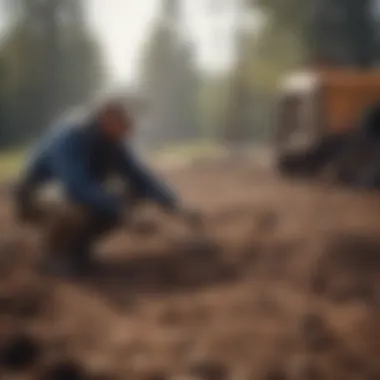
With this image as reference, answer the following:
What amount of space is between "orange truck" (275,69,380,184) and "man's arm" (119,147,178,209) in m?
0.16

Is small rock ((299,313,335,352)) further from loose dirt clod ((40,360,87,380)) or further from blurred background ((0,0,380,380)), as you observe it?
loose dirt clod ((40,360,87,380))

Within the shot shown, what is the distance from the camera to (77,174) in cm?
98

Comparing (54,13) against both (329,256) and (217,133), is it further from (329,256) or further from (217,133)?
(329,256)

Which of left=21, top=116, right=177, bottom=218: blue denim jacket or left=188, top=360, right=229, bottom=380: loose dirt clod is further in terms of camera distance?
left=21, top=116, right=177, bottom=218: blue denim jacket

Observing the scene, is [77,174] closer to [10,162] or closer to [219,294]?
[10,162]

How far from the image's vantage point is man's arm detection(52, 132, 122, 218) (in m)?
0.97

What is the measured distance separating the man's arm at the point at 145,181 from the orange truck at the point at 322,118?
162mm

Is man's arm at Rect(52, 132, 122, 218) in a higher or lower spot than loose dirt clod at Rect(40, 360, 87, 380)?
higher

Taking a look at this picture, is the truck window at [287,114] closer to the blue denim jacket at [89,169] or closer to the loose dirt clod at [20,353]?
the blue denim jacket at [89,169]

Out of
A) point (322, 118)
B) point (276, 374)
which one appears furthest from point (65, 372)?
point (322, 118)

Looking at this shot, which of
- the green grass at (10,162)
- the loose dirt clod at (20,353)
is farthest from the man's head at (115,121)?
the loose dirt clod at (20,353)

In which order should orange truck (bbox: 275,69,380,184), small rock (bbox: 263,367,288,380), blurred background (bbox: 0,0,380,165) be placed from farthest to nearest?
orange truck (bbox: 275,69,380,184) → blurred background (bbox: 0,0,380,165) → small rock (bbox: 263,367,288,380)

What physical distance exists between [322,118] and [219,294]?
0.33 m

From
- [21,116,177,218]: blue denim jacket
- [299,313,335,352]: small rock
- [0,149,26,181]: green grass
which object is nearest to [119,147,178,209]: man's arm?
[21,116,177,218]: blue denim jacket
